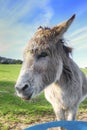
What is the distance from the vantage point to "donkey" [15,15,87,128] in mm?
4438

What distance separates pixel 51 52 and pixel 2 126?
3.38 metres

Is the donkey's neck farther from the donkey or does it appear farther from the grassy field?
the grassy field

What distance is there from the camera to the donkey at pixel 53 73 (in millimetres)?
4438

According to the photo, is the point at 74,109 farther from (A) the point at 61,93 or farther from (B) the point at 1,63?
(B) the point at 1,63

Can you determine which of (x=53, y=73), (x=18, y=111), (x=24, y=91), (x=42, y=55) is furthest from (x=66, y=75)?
(x=18, y=111)

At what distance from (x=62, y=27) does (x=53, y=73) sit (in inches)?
27.1

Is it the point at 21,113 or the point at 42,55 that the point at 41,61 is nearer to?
the point at 42,55

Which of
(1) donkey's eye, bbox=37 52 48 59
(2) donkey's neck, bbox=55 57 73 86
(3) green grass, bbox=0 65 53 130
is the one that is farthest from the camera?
(3) green grass, bbox=0 65 53 130

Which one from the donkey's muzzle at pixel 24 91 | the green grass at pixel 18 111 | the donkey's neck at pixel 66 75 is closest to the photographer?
the donkey's muzzle at pixel 24 91

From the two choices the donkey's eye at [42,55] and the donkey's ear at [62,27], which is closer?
the donkey's eye at [42,55]

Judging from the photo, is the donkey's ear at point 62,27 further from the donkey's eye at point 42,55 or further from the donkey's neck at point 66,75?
the donkey's neck at point 66,75

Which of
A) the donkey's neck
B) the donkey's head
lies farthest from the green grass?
the donkey's head

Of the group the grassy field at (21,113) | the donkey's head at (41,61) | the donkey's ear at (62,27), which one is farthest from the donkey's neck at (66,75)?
the grassy field at (21,113)

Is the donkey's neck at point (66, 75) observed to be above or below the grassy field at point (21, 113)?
above
